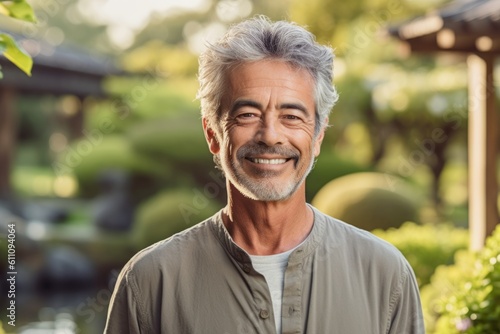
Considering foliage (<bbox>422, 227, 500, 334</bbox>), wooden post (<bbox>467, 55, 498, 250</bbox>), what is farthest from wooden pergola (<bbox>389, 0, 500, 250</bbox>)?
foliage (<bbox>422, 227, 500, 334</bbox>)

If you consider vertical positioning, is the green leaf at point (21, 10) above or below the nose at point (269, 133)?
above

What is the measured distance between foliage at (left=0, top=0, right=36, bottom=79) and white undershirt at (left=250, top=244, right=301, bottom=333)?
0.81 metres

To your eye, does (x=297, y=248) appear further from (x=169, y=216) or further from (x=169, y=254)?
(x=169, y=216)

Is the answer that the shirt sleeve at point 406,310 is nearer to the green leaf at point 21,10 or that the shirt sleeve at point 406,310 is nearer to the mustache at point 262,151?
the mustache at point 262,151

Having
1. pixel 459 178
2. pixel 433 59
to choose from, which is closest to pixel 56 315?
pixel 433 59

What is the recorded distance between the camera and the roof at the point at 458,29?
726 cm

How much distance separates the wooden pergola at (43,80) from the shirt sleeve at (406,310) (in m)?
15.2

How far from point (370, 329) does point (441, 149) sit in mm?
16889

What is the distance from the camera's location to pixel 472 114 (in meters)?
8.80

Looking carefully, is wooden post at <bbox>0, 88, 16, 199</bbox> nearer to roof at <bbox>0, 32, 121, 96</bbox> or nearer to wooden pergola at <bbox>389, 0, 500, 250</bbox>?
roof at <bbox>0, 32, 121, 96</bbox>

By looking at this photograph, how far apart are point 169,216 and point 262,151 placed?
12639mm

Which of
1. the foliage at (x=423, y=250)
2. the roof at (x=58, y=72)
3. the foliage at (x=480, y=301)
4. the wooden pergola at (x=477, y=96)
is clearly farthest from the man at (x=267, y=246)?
the roof at (x=58, y=72)

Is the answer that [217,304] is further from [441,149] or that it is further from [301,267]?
[441,149]

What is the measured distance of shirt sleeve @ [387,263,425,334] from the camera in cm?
213
